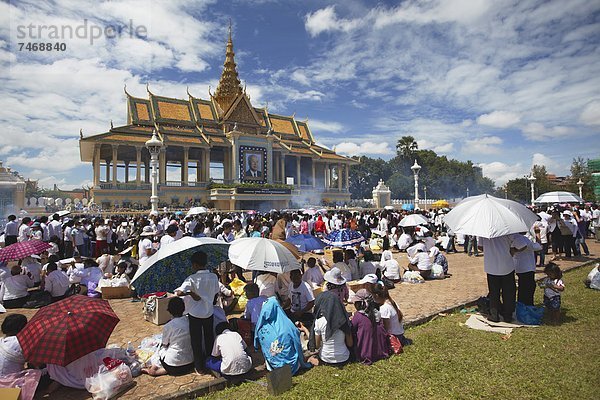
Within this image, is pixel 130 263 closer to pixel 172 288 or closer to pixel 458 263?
pixel 172 288

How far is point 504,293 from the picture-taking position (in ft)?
19.0

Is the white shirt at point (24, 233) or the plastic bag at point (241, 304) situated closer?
the plastic bag at point (241, 304)

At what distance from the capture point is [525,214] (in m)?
5.81

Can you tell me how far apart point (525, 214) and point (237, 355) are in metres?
4.90

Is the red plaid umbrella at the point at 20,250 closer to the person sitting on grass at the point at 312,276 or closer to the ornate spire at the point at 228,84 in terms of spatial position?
the person sitting on grass at the point at 312,276

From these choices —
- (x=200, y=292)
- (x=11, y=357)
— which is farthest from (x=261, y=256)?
(x=11, y=357)

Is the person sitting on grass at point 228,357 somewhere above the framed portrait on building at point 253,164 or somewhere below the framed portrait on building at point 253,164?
below

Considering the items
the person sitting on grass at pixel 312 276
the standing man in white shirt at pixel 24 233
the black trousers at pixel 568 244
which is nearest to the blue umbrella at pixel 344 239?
the person sitting on grass at pixel 312 276

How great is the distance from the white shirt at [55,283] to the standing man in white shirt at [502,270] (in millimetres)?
7804

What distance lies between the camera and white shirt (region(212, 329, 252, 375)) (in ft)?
13.7

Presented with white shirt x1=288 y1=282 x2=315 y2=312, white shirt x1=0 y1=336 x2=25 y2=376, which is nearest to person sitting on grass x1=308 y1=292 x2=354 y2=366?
white shirt x1=288 y1=282 x2=315 y2=312

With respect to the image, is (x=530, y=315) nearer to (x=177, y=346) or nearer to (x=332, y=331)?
(x=332, y=331)

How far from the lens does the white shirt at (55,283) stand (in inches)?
276

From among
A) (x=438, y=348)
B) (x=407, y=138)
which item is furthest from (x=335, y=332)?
(x=407, y=138)
